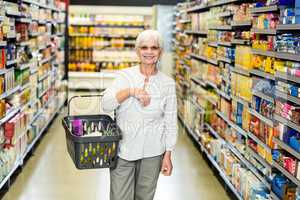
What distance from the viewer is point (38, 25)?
806cm

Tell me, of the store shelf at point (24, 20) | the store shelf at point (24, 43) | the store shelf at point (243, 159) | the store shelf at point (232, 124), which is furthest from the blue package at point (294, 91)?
the store shelf at point (24, 20)

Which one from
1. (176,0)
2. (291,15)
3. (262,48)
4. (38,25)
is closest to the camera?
(291,15)

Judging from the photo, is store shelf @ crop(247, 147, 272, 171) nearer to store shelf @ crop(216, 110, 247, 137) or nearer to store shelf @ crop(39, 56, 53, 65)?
store shelf @ crop(216, 110, 247, 137)

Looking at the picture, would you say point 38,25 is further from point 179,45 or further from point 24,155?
point 179,45

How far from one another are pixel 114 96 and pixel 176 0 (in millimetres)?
11571

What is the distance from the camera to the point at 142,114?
10.8 feet

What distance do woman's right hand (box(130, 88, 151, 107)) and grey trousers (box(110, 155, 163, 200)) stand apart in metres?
0.48

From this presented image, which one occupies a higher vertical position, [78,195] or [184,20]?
[184,20]

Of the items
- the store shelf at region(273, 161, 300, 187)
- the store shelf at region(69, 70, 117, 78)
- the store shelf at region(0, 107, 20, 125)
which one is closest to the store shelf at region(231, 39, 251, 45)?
the store shelf at region(273, 161, 300, 187)

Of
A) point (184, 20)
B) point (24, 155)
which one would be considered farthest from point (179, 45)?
point (24, 155)

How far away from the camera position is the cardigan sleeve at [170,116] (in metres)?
3.38

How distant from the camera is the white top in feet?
10.8

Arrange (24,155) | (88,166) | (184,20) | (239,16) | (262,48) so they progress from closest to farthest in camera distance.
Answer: (88,166) → (262,48) → (239,16) → (24,155) → (184,20)

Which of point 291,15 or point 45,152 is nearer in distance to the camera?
point 291,15
